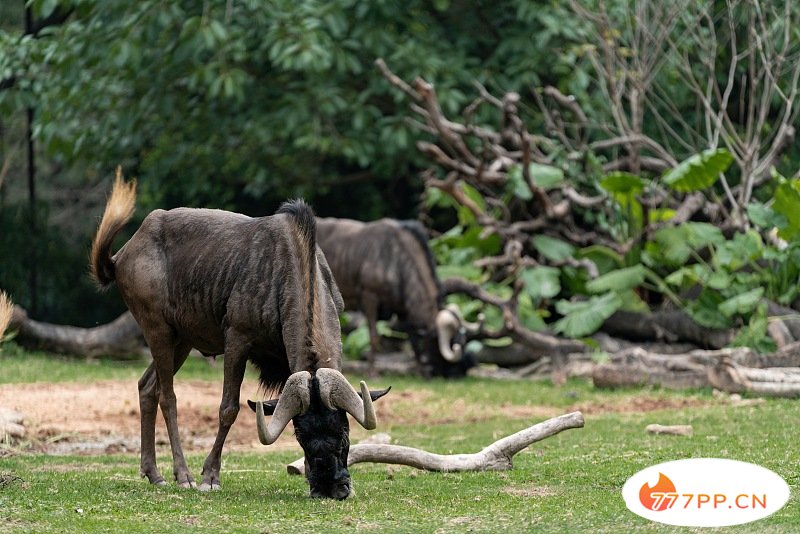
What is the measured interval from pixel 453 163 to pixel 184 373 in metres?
4.75

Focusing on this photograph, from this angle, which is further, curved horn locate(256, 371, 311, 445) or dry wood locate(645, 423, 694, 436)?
dry wood locate(645, 423, 694, 436)

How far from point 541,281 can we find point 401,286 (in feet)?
6.39

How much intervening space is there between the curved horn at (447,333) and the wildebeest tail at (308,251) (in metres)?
7.91

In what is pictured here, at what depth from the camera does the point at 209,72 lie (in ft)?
58.4

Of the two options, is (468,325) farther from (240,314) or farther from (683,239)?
(240,314)

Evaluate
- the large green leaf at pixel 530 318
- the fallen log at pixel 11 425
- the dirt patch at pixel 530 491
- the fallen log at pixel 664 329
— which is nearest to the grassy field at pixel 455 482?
the dirt patch at pixel 530 491

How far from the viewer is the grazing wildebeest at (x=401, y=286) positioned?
16688 mm

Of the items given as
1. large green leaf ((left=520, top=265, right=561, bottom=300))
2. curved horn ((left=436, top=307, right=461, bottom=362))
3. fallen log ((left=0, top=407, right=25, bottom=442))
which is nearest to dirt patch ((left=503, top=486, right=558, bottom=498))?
fallen log ((left=0, top=407, right=25, bottom=442))

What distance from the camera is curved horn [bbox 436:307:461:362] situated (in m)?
16.4

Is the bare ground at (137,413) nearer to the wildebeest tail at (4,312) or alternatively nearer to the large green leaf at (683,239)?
the wildebeest tail at (4,312)

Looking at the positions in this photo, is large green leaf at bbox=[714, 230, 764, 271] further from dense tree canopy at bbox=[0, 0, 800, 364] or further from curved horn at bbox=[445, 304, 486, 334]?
curved horn at bbox=[445, 304, 486, 334]

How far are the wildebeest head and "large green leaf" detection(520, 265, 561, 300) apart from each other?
9.11m

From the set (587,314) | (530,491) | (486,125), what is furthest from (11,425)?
(486,125)

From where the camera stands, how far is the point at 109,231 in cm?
916
